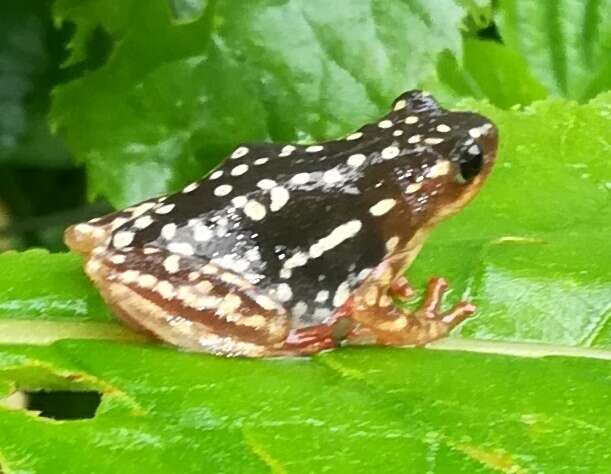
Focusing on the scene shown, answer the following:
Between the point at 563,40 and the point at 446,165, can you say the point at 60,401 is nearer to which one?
the point at 446,165

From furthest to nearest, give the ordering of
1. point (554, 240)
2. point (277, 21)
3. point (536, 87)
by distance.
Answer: point (536, 87) < point (277, 21) < point (554, 240)

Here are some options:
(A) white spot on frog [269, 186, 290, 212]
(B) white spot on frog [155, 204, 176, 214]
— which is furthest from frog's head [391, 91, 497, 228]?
(B) white spot on frog [155, 204, 176, 214]

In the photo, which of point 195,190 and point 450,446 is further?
point 195,190

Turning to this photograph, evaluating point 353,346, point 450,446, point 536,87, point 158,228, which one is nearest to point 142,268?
point 158,228

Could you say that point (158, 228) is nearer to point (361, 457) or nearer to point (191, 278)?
point (191, 278)

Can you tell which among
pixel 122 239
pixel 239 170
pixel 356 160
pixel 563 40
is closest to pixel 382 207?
pixel 356 160

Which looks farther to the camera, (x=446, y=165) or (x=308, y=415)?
(x=446, y=165)

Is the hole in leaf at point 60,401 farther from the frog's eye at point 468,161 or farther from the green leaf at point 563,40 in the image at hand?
the green leaf at point 563,40

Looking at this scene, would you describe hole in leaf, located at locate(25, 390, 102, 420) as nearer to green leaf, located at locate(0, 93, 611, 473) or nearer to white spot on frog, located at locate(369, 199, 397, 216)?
green leaf, located at locate(0, 93, 611, 473)
